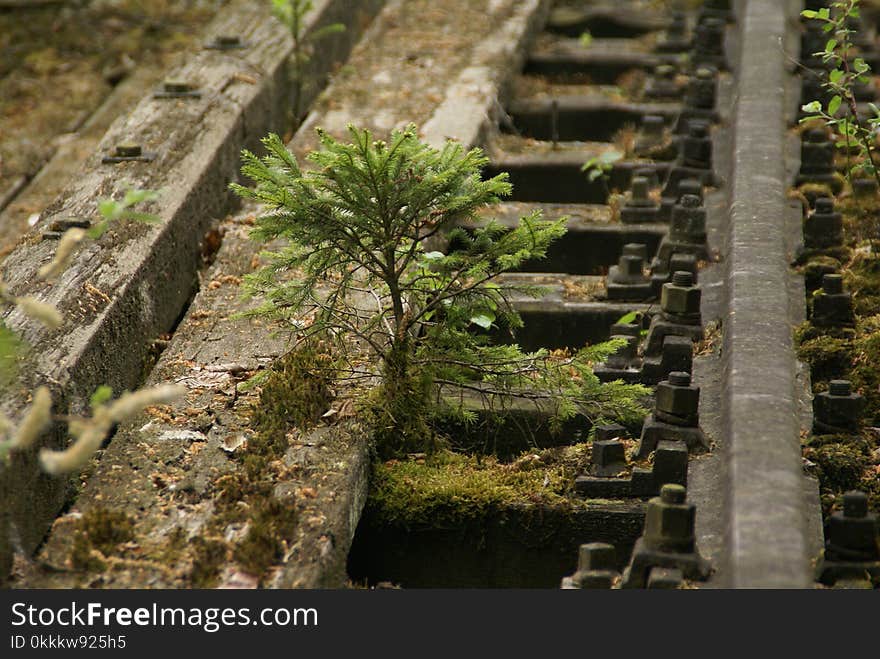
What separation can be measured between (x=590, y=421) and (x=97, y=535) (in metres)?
2.01

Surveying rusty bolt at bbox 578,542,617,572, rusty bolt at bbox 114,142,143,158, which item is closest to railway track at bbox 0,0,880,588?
rusty bolt at bbox 578,542,617,572

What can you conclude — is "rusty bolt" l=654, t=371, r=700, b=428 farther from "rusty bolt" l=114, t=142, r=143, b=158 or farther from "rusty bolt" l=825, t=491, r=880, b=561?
"rusty bolt" l=114, t=142, r=143, b=158

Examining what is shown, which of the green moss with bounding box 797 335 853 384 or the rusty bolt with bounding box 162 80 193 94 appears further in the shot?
the rusty bolt with bounding box 162 80 193 94

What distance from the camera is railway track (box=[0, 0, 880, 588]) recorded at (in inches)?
A: 203

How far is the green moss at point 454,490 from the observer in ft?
19.4

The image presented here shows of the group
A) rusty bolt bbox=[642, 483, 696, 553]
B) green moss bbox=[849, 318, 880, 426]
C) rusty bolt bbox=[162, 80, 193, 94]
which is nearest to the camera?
rusty bolt bbox=[642, 483, 696, 553]

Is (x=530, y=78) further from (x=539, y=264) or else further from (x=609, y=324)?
(x=609, y=324)

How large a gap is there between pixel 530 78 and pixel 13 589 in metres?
6.83

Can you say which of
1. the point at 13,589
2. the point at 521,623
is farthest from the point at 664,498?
the point at 13,589

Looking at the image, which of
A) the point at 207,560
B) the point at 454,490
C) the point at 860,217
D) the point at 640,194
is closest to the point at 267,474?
the point at 207,560

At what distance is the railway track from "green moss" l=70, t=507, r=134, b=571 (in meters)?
0.01

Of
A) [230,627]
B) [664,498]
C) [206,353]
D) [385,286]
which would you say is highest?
[385,286]

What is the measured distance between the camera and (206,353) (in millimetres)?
6652

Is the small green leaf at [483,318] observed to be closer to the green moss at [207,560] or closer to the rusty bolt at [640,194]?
the green moss at [207,560]
